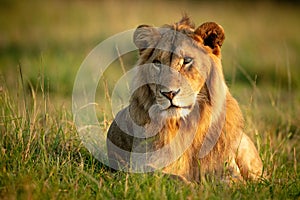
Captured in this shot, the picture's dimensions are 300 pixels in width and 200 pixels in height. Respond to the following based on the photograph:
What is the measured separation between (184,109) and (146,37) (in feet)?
→ 2.44

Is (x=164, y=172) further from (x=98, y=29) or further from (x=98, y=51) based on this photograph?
(x=98, y=29)

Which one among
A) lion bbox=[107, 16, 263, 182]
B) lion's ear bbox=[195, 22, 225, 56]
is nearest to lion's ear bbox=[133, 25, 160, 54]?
lion bbox=[107, 16, 263, 182]

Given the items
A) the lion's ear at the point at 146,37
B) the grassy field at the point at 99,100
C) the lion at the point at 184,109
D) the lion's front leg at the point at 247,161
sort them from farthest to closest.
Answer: the lion's front leg at the point at 247,161
the lion's ear at the point at 146,37
the lion at the point at 184,109
the grassy field at the point at 99,100

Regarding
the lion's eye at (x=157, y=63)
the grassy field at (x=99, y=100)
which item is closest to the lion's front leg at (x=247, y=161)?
the grassy field at (x=99, y=100)

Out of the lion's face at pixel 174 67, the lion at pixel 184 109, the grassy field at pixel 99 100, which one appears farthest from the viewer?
the lion at pixel 184 109

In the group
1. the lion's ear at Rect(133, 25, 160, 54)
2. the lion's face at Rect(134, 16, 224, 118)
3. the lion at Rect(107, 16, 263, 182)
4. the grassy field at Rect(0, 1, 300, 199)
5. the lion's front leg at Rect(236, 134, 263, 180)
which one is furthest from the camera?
the lion's front leg at Rect(236, 134, 263, 180)

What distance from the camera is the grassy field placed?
15.0ft

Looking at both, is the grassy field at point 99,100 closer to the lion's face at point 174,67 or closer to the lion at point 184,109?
the lion at point 184,109

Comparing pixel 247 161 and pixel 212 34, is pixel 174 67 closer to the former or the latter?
pixel 212 34

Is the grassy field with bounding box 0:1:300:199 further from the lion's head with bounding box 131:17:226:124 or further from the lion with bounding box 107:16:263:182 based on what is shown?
the lion's head with bounding box 131:17:226:124

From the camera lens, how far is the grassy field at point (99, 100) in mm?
4586

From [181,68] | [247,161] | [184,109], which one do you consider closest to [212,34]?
[181,68]

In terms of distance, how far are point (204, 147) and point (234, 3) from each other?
1826cm

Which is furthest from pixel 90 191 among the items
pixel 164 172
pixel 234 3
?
pixel 234 3
